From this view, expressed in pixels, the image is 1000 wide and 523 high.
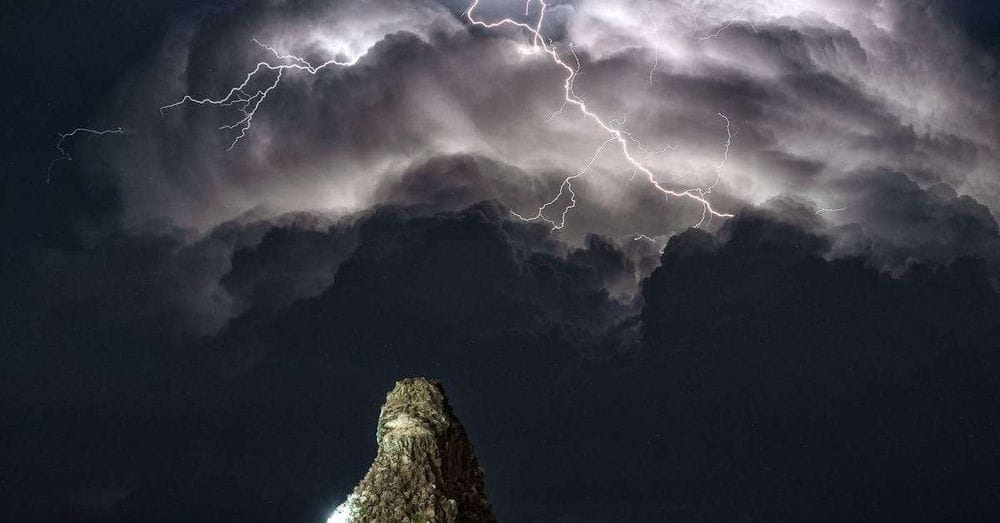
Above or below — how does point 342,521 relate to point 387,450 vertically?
below

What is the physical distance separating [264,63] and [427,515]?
43.4m

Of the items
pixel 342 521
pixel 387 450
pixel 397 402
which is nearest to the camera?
pixel 342 521

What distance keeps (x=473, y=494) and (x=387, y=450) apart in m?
0.52

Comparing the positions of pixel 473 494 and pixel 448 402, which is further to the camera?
pixel 448 402

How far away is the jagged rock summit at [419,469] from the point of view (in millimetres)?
4379

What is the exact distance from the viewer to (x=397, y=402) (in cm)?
497

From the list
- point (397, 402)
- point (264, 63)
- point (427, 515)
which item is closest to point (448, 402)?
point (397, 402)

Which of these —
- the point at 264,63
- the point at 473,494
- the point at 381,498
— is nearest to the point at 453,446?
the point at 473,494

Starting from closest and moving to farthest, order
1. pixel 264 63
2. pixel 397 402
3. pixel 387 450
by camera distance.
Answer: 1. pixel 387 450
2. pixel 397 402
3. pixel 264 63

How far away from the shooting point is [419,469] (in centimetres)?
456

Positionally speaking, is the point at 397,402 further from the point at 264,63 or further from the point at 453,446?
the point at 264,63

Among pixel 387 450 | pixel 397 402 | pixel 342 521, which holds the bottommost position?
pixel 342 521

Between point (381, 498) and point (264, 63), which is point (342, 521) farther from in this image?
point (264, 63)

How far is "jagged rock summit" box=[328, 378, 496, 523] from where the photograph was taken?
438cm
